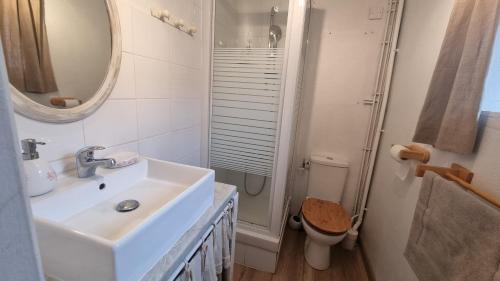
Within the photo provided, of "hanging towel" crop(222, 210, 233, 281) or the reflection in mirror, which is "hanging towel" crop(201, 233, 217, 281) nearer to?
"hanging towel" crop(222, 210, 233, 281)

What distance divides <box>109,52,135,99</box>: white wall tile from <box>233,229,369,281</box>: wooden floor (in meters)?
1.52

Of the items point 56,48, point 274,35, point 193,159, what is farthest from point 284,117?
point 56,48

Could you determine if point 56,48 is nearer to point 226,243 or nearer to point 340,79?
point 226,243

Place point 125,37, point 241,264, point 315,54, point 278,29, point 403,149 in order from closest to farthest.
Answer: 1. point 125,37
2. point 403,149
3. point 278,29
4. point 241,264
5. point 315,54

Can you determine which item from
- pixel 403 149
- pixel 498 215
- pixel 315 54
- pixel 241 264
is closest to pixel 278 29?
pixel 315 54

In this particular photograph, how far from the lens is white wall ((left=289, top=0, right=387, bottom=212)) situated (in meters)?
1.89

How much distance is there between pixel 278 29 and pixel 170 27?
2.66 feet

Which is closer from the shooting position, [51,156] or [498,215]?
[498,215]

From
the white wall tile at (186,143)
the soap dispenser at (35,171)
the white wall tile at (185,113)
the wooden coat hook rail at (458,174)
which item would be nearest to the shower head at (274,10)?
the white wall tile at (185,113)

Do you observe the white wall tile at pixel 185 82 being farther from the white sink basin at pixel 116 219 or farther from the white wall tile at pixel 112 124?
the white sink basin at pixel 116 219

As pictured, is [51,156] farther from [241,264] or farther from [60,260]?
[241,264]

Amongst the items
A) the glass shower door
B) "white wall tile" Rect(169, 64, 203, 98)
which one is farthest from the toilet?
"white wall tile" Rect(169, 64, 203, 98)

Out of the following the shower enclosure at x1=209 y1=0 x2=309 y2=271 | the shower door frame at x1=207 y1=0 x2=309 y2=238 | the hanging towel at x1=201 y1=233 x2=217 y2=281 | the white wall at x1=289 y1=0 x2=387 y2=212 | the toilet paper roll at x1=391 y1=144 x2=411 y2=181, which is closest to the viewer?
the hanging towel at x1=201 y1=233 x2=217 y2=281

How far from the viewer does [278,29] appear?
168 centimetres
